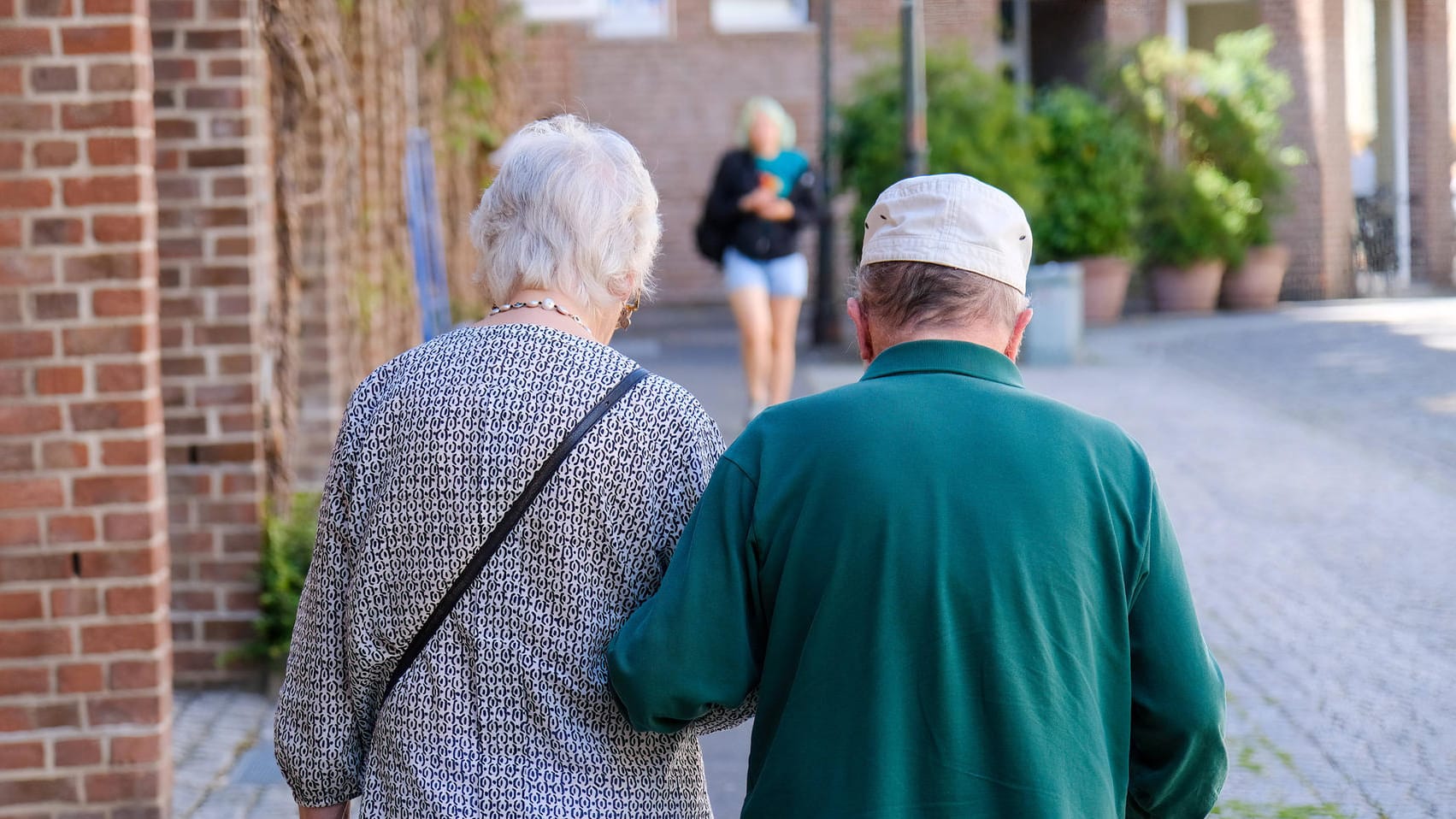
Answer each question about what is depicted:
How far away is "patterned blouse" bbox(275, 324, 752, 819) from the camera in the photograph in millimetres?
2061

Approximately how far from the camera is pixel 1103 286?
18156 mm

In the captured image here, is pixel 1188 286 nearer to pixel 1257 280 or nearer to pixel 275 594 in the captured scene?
pixel 1257 280

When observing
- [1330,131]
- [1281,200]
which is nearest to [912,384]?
[1281,200]

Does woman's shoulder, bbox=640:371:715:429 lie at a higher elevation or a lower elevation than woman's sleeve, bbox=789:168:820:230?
lower

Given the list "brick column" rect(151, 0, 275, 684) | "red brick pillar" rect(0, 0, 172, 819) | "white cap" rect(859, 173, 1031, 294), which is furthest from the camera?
"brick column" rect(151, 0, 275, 684)

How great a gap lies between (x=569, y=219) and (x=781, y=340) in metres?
7.26

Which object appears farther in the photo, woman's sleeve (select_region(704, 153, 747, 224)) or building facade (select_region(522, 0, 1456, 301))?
building facade (select_region(522, 0, 1456, 301))

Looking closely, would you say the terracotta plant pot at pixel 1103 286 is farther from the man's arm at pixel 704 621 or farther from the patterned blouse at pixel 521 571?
the man's arm at pixel 704 621

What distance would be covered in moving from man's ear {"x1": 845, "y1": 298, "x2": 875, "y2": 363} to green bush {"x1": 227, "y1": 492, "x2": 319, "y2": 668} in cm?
334

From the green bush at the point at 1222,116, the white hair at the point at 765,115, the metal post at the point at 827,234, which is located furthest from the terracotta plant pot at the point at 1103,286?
the white hair at the point at 765,115

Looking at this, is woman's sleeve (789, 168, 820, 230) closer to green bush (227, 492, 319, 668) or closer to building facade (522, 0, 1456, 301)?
green bush (227, 492, 319, 668)

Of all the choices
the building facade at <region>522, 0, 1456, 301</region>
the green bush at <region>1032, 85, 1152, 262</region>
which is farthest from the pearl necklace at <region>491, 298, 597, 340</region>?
the building facade at <region>522, 0, 1456, 301</region>

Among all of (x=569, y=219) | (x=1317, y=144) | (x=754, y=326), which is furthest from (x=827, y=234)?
(x=569, y=219)

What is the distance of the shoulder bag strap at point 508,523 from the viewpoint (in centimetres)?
206
